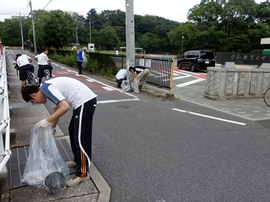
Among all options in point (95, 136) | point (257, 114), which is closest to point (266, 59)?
point (257, 114)

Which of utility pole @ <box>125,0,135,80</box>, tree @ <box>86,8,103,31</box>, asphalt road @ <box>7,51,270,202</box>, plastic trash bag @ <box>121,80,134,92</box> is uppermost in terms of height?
tree @ <box>86,8,103,31</box>

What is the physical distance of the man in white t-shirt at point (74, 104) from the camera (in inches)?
99.0

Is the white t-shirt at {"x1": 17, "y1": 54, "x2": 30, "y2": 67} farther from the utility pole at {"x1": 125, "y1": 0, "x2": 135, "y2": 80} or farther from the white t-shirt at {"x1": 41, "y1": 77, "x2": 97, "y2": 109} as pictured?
the white t-shirt at {"x1": 41, "y1": 77, "x2": 97, "y2": 109}

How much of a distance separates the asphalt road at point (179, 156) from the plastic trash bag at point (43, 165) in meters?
0.71

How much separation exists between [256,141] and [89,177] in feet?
11.5

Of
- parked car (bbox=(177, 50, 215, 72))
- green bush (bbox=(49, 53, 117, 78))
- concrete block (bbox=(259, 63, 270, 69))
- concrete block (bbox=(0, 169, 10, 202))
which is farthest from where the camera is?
parked car (bbox=(177, 50, 215, 72))

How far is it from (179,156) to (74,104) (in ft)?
6.84

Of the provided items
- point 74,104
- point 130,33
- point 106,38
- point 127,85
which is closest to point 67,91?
point 74,104

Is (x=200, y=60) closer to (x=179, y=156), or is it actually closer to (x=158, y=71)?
(x=158, y=71)

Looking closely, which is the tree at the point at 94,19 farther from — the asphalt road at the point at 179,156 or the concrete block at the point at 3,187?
the concrete block at the point at 3,187

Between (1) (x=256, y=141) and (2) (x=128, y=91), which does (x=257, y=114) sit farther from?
(2) (x=128, y=91)

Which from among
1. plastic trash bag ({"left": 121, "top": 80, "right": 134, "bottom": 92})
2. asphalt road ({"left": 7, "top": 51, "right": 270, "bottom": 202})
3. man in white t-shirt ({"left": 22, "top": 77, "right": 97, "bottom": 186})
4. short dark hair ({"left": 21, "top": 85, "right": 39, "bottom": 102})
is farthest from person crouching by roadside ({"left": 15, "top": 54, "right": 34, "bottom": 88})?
short dark hair ({"left": 21, "top": 85, "right": 39, "bottom": 102})

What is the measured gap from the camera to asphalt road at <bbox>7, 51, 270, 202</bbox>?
288 cm

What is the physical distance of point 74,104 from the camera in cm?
278
